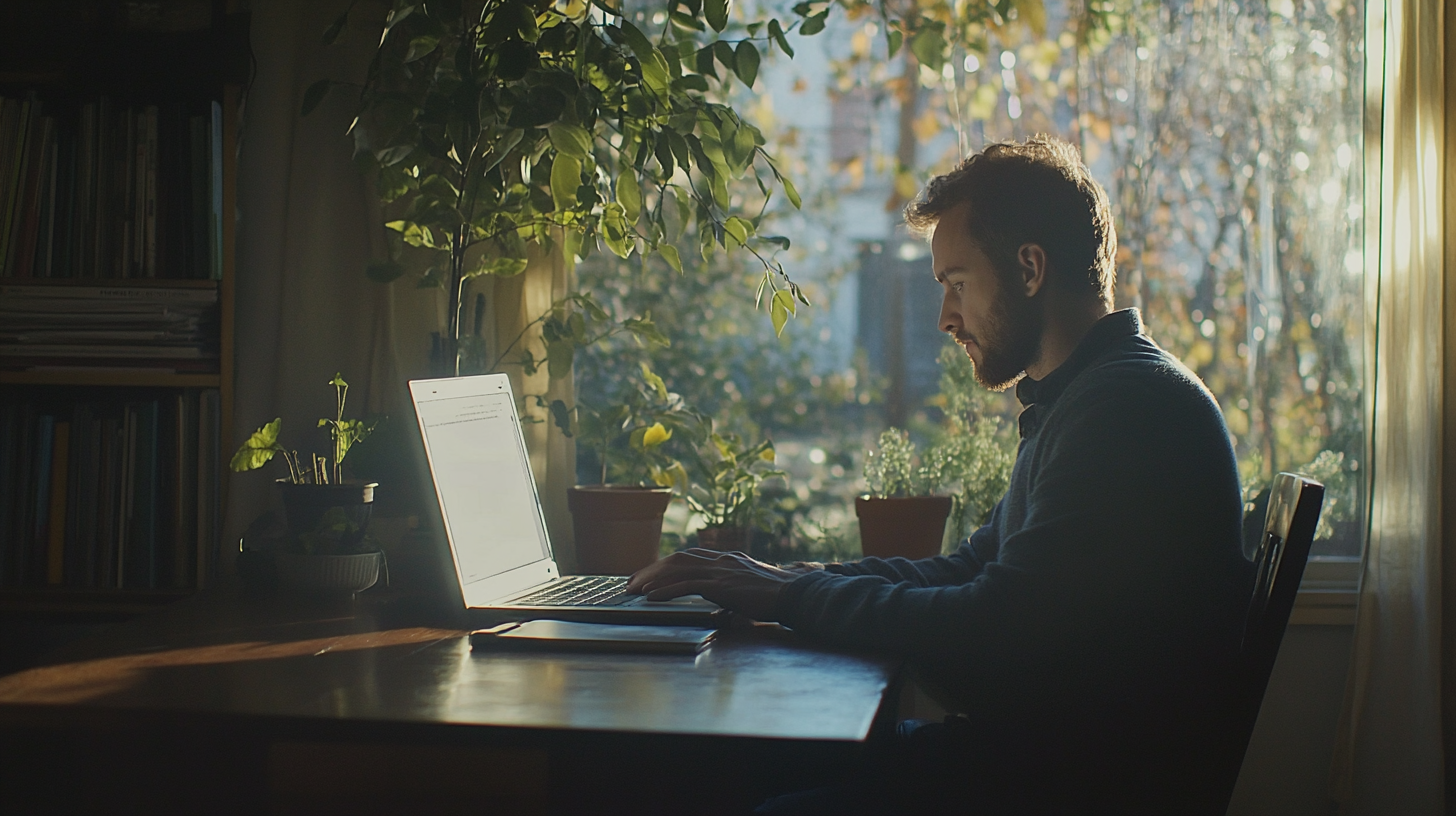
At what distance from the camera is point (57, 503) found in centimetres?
196

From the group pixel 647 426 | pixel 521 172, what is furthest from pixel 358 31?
pixel 647 426

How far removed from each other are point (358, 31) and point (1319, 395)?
7.02ft

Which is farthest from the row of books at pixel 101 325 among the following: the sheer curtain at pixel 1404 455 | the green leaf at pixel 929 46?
Result: the sheer curtain at pixel 1404 455

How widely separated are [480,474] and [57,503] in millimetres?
884

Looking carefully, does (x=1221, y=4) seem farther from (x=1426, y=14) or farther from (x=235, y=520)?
(x=235, y=520)

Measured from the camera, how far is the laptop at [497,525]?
1.48 meters

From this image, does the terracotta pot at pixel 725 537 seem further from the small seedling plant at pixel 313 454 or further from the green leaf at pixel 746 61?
the green leaf at pixel 746 61

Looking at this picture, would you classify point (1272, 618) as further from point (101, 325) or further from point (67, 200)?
point (67, 200)

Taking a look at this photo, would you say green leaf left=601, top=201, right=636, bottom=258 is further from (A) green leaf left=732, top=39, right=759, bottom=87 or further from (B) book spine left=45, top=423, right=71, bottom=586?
(B) book spine left=45, top=423, right=71, bottom=586

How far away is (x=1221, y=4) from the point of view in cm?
243

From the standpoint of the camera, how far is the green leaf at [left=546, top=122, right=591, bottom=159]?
1655 mm

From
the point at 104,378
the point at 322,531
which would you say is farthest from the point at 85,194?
the point at 322,531

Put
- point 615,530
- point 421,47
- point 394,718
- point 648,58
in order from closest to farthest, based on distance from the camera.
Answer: point 394,718 < point 648,58 < point 421,47 < point 615,530

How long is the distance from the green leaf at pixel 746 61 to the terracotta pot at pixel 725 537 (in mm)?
865
